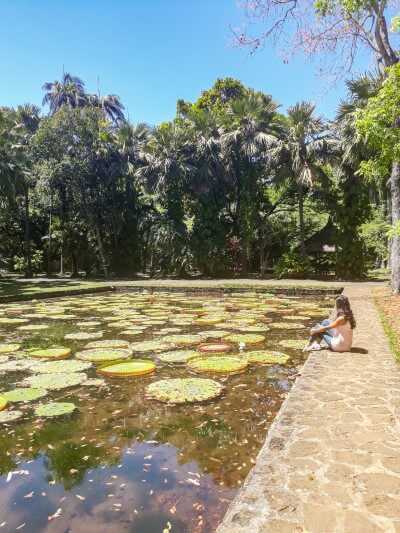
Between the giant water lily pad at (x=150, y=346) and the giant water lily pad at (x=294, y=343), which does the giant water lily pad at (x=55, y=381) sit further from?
the giant water lily pad at (x=294, y=343)

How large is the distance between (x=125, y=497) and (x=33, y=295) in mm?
12740

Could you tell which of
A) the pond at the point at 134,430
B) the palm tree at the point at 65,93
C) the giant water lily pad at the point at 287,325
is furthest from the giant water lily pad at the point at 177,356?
the palm tree at the point at 65,93

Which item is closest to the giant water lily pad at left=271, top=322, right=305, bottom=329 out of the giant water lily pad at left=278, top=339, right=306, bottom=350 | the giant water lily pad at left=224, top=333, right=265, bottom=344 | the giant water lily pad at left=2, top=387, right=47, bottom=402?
the giant water lily pad at left=224, top=333, right=265, bottom=344

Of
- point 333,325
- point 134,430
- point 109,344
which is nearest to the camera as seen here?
point 134,430

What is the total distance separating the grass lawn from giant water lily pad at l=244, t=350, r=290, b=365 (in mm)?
1604

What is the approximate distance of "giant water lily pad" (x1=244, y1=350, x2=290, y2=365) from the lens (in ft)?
20.6

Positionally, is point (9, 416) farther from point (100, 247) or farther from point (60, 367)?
point (100, 247)

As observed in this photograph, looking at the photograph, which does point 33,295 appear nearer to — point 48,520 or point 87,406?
point 87,406

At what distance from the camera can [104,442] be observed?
12.4ft

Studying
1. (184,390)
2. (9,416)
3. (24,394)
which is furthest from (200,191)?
(9,416)

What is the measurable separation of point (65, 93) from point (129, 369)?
105 ft

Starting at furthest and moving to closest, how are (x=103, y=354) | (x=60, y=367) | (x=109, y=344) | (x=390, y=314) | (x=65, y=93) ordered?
(x=65, y=93)
(x=390, y=314)
(x=109, y=344)
(x=103, y=354)
(x=60, y=367)

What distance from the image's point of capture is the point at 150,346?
23.7 feet

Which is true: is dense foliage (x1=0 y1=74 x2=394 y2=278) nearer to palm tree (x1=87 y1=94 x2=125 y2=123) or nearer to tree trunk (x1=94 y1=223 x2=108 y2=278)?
tree trunk (x1=94 y1=223 x2=108 y2=278)
